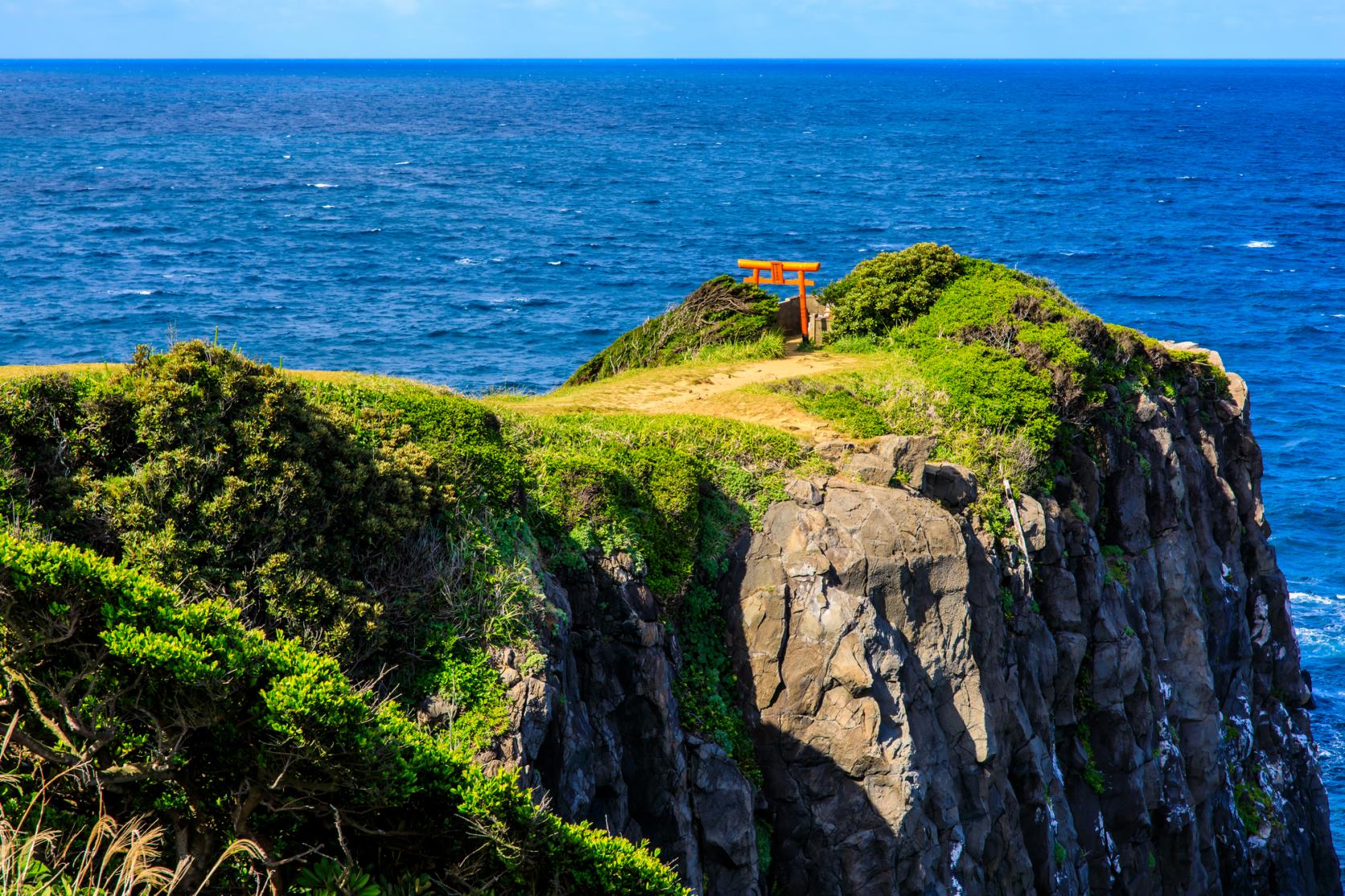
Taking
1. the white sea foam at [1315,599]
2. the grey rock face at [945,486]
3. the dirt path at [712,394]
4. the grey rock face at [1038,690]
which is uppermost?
the dirt path at [712,394]

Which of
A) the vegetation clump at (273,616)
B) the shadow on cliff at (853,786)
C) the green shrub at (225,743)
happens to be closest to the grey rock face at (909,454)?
the shadow on cliff at (853,786)

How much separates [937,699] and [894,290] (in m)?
15.2

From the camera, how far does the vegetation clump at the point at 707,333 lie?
3024cm

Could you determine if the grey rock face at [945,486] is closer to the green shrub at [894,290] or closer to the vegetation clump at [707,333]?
the vegetation clump at [707,333]

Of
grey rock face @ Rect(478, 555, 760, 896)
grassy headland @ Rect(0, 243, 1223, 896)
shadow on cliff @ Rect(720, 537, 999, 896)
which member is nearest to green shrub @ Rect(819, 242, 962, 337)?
grassy headland @ Rect(0, 243, 1223, 896)

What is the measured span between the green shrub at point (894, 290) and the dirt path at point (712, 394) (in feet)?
5.25

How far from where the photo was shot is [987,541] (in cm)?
2012

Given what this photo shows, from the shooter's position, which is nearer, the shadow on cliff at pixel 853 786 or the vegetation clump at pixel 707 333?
the shadow on cliff at pixel 853 786

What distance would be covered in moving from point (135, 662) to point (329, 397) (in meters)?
7.40

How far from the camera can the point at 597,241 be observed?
310 feet

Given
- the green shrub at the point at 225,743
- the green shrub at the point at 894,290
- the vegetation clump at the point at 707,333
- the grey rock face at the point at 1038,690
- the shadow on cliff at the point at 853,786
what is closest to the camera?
the green shrub at the point at 225,743

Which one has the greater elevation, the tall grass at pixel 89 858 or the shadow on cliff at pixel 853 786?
the tall grass at pixel 89 858

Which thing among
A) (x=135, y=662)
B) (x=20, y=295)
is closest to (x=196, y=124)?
(x=20, y=295)

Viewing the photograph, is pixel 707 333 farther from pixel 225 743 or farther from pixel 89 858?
pixel 89 858
